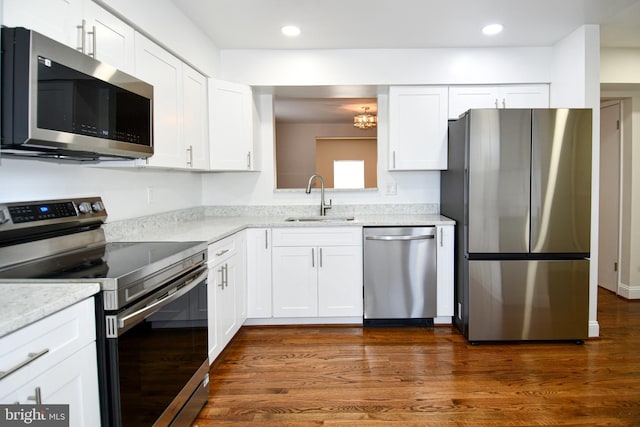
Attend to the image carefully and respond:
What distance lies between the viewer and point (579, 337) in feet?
9.64

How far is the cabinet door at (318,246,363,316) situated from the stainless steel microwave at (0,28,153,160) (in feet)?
5.83

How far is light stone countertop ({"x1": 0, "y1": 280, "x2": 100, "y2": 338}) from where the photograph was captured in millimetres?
959

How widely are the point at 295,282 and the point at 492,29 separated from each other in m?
2.50

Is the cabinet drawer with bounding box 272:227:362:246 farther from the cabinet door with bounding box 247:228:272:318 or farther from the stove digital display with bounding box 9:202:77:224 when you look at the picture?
the stove digital display with bounding box 9:202:77:224

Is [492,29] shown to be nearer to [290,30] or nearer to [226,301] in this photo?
[290,30]

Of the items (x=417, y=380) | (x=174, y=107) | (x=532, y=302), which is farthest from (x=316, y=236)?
(x=532, y=302)

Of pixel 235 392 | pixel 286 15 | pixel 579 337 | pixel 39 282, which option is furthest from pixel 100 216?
pixel 579 337

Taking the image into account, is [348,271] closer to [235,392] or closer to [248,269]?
[248,269]

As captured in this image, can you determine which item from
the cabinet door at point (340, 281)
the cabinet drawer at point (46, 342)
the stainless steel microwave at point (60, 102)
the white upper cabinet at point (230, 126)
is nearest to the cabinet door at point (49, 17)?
the stainless steel microwave at point (60, 102)

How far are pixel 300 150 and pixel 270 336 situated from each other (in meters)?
4.39

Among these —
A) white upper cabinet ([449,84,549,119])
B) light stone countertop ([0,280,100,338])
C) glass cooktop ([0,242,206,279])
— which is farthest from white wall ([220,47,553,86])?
light stone countertop ([0,280,100,338])

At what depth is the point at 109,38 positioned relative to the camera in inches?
75.0

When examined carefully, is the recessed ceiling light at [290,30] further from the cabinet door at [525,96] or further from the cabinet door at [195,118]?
the cabinet door at [525,96]

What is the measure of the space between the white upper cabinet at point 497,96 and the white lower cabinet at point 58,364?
3.17 metres
